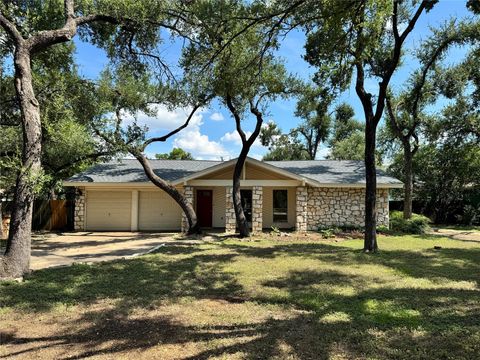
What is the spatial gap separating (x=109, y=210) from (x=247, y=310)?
14423 mm

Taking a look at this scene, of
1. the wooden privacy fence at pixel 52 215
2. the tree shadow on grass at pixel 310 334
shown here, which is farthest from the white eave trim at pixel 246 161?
the tree shadow on grass at pixel 310 334

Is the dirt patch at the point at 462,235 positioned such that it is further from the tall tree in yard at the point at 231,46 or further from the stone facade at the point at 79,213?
the stone facade at the point at 79,213

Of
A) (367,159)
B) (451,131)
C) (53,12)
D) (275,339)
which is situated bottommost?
(275,339)

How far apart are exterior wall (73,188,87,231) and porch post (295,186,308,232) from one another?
401 inches

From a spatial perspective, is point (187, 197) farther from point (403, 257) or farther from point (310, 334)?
point (310, 334)

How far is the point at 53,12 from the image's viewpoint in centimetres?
1052

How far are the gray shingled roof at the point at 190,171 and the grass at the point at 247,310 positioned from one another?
28.9 ft

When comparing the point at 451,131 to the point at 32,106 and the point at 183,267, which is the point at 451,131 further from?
the point at 32,106

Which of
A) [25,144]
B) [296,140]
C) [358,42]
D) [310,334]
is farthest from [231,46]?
[296,140]

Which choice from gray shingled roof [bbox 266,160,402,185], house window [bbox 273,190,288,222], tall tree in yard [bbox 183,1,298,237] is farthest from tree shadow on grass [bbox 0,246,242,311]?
gray shingled roof [bbox 266,160,402,185]

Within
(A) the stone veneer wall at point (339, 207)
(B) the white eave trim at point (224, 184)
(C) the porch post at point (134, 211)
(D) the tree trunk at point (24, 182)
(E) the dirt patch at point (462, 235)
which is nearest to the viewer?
(D) the tree trunk at point (24, 182)

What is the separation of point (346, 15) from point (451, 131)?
17377mm

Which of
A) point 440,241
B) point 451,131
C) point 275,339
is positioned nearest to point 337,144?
point 451,131

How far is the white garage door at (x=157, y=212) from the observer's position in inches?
719
